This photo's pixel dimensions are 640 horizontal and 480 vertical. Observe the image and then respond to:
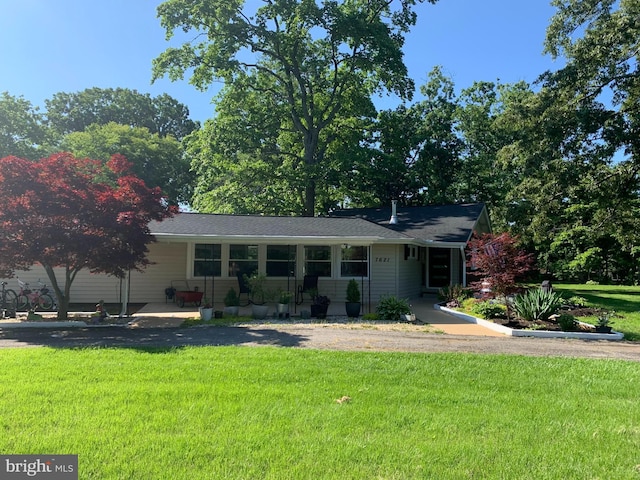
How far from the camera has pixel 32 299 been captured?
10.7 m

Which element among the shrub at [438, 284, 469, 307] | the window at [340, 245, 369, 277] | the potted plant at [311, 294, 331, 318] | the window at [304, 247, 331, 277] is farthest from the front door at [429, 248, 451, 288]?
the potted plant at [311, 294, 331, 318]

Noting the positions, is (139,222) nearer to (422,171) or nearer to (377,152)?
(377,152)

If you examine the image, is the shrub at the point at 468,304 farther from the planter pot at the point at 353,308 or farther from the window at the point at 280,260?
the window at the point at 280,260

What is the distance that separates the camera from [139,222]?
1002cm

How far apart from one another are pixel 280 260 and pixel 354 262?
8.24 feet

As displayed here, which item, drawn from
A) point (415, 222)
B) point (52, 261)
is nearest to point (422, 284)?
point (415, 222)

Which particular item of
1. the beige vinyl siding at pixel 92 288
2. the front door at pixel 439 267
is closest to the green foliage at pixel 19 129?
the beige vinyl siding at pixel 92 288

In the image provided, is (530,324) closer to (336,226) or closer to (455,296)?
(455,296)

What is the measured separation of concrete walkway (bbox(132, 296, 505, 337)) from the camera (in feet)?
32.7

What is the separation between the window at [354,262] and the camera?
1450 centimetres

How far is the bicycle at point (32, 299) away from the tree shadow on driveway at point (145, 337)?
1.64 metres

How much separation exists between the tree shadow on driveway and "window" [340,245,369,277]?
543 centimetres

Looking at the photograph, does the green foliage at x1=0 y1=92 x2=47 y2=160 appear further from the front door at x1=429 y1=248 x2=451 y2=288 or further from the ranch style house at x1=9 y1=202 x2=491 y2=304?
the front door at x1=429 y1=248 x2=451 y2=288

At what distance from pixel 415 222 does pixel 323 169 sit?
7425mm
